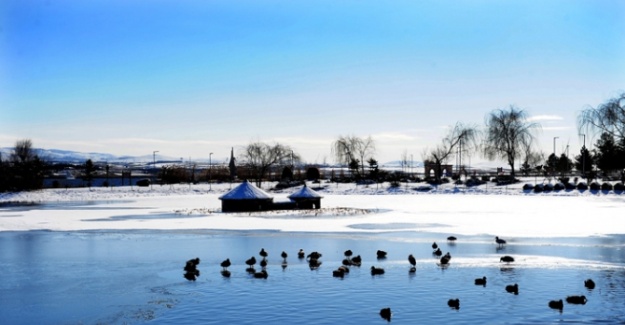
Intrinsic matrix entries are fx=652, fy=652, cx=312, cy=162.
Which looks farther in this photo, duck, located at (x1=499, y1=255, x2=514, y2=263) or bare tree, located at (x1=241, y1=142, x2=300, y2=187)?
bare tree, located at (x1=241, y1=142, x2=300, y2=187)

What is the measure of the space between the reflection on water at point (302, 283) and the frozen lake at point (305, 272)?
0.03m

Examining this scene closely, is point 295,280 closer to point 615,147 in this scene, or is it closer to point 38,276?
point 38,276

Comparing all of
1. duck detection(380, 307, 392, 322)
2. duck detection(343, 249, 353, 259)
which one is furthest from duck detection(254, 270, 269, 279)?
duck detection(380, 307, 392, 322)

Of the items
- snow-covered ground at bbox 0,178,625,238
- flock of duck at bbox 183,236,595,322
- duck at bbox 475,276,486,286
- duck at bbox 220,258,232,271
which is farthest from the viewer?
snow-covered ground at bbox 0,178,625,238

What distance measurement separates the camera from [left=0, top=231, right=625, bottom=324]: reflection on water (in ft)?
40.3

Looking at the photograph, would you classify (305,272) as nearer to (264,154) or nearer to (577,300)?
(577,300)

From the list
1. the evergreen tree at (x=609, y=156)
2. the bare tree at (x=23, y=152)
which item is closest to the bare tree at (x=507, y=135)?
the evergreen tree at (x=609, y=156)

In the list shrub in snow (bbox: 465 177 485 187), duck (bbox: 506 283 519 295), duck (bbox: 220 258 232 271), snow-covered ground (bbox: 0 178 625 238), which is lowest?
duck (bbox: 506 283 519 295)

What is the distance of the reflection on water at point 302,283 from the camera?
1230 cm

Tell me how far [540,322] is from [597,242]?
Answer: 1206cm

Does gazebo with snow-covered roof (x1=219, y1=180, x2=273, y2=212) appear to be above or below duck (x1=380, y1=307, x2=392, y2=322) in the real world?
above

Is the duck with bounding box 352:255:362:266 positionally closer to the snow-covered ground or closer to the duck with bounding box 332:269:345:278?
the duck with bounding box 332:269:345:278

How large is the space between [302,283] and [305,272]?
1.46m

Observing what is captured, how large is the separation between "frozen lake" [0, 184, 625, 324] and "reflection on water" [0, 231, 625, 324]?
0.03m
